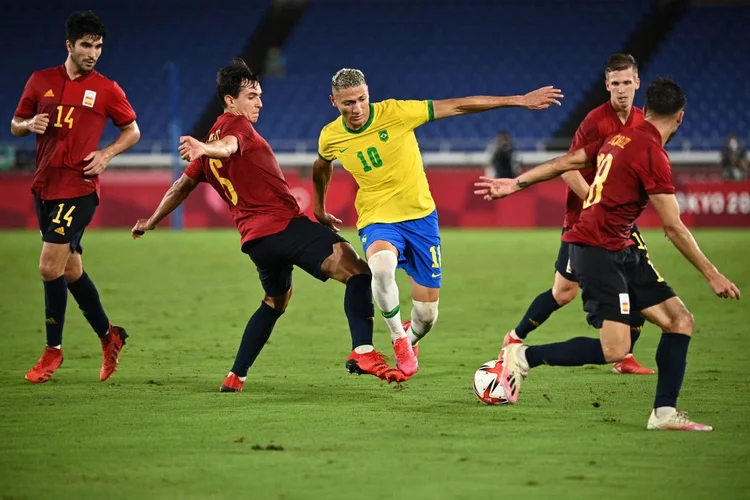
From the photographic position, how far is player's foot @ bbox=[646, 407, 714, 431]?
20.8ft

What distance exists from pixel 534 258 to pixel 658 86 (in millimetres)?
12983

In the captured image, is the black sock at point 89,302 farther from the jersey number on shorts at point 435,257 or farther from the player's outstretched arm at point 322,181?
the jersey number on shorts at point 435,257

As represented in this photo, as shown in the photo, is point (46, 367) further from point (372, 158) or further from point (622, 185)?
point (622, 185)

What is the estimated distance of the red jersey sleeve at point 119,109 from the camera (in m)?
8.72

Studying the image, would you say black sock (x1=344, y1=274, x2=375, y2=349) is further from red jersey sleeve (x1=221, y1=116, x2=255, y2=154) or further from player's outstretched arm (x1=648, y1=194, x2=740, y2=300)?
player's outstretched arm (x1=648, y1=194, x2=740, y2=300)

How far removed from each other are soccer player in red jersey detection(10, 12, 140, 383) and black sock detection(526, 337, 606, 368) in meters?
3.29

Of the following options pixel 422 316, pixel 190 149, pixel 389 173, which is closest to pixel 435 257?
pixel 422 316

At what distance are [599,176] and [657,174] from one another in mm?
412

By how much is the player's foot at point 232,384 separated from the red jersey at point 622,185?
256cm

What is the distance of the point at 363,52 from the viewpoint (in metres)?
36.6

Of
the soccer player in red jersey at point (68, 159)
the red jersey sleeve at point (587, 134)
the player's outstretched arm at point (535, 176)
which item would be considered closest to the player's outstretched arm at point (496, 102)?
the red jersey sleeve at point (587, 134)

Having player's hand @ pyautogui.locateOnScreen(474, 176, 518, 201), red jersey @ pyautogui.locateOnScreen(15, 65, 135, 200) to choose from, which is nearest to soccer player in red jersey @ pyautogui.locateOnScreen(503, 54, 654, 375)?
player's hand @ pyautogui.locateOnScreen(474, 176, 518, 201)

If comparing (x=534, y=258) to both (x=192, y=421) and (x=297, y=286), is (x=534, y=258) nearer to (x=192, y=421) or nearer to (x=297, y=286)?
(x=297, y=286)

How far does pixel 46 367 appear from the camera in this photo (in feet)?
27.8
